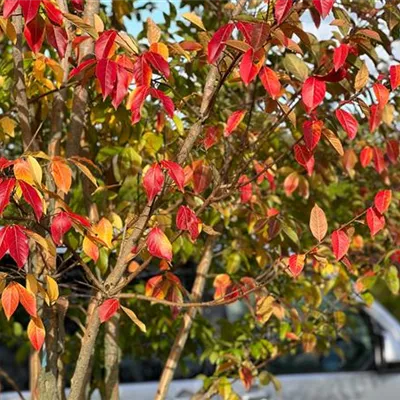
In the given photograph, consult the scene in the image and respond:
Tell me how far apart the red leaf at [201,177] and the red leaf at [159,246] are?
42cm

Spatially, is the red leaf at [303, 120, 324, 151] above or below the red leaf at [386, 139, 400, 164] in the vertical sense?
below

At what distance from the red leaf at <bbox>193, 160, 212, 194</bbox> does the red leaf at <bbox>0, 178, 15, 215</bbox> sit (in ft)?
2.57

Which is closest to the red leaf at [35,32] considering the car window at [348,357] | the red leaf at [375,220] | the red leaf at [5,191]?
the red leaf at [5,191]

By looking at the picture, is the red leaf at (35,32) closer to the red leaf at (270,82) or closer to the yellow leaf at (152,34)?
the yellow leaf at (152,34)

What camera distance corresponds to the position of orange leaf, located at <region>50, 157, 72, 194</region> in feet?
7.90

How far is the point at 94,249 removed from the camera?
251 cm

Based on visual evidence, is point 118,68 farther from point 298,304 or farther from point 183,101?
point 298,304

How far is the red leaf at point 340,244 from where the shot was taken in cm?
256

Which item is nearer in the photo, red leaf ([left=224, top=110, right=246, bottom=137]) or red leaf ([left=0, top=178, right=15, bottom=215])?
red leaf ([left=0, top=178, right=15, bottom=215])

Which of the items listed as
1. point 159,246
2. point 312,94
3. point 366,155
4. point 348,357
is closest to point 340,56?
point 312,94

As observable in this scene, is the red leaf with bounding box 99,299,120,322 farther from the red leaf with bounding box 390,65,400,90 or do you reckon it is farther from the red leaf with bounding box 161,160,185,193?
the red leaf with bounding box 390,65,400,90

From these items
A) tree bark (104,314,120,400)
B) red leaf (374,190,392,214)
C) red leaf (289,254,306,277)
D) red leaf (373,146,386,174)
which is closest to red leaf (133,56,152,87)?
red leaf (289,254,306,277)

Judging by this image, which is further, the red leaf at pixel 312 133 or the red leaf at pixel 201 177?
the red leaf at pixel 201 177

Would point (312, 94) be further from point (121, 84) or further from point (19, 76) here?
point (19, 76)
